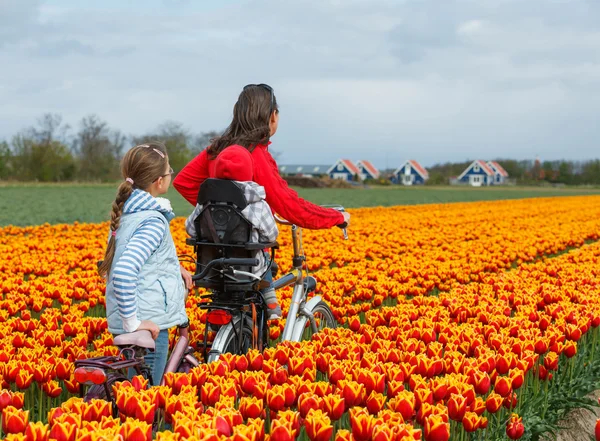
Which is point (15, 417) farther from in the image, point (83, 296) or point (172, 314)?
point (83, 296)

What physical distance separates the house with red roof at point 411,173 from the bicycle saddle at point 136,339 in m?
122

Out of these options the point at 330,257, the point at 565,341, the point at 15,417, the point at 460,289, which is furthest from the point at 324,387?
the point at 330,257

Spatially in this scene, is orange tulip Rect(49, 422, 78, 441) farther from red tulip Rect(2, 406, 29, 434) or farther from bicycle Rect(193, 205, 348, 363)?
bicycle Rect(193, 205, 348, 363)

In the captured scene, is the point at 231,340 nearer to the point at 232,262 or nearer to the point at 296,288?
the point at 232,262

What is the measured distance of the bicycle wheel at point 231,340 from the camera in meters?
4.03

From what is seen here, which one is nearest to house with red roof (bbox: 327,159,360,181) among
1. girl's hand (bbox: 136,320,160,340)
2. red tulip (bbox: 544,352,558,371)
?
red tulip (bbox: 544,352,558,371)

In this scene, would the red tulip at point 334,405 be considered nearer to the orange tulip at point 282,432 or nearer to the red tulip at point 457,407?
the orange tulip at point 282,432

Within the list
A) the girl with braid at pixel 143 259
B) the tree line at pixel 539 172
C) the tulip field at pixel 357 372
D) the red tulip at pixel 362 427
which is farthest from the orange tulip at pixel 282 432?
the tree line at pixel 539 172

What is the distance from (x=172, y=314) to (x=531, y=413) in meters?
2.21

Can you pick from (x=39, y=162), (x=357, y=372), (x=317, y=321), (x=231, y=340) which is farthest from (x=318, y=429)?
(x=39, y=162)

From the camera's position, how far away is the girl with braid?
344cm

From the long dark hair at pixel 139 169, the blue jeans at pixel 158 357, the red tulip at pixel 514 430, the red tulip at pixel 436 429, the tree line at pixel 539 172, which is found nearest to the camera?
the red tulip at pixel 436 429

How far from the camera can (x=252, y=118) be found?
4.22 meters

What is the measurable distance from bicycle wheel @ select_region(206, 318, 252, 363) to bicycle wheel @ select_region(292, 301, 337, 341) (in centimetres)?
35
